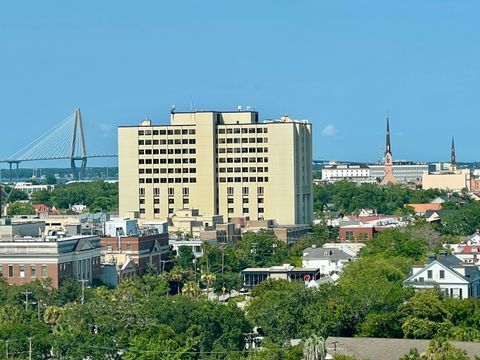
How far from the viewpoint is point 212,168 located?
135375 millimetres

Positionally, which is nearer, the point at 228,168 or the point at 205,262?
the point at 205,262

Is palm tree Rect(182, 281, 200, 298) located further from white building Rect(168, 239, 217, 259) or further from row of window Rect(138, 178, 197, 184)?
row of window Rect(138, 178, 197, 184)

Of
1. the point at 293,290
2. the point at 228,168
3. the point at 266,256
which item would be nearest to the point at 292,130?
the point at 228,168

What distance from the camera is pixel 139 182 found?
447ft

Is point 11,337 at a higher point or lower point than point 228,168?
lower

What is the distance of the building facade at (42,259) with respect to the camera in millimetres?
95562

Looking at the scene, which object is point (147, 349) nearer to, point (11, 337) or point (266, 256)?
point (11, 337)

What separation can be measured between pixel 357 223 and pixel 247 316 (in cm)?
6748

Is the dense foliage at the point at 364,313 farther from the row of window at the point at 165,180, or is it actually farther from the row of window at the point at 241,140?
the row of window at the point at 165,180

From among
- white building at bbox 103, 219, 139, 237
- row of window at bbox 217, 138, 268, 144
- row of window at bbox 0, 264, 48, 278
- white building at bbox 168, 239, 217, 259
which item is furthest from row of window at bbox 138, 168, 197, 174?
row of window at bbox 0, 264, 48, 278

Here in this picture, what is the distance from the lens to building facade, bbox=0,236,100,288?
9556 centimetres

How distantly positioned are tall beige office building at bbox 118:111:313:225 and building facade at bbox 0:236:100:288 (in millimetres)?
36320

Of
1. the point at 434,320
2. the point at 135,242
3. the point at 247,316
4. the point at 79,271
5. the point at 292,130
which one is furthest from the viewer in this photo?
the point at 292,130

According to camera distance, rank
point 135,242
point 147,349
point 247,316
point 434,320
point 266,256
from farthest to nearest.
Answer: point 266,256, point 135,242, point 247,316, point 434,320, point 147,349
